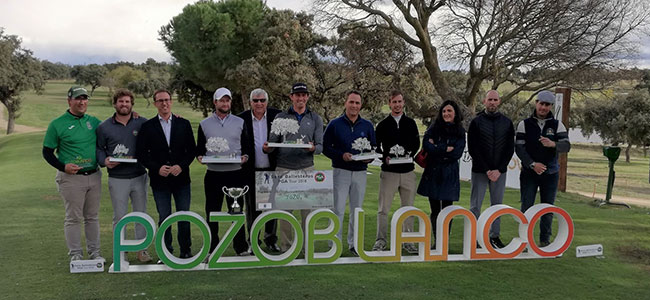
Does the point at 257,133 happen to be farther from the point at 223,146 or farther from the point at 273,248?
the point at 273,248

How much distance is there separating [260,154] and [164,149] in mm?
1097

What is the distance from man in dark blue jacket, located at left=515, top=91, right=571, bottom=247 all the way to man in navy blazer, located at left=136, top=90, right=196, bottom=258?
13.8 feet

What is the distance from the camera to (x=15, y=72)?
39.3 metres

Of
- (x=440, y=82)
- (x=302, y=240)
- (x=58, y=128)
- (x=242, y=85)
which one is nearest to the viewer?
(x=58, y=128)

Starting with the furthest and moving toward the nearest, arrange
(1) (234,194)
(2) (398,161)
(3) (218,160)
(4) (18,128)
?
1. (4) (18,128)
2. (2) (398,161)
3. (1) (234,194)
4. (3) (218,160)

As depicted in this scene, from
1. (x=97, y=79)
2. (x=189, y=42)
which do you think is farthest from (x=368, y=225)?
(x=97, y=79)

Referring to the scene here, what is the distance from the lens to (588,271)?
5.88 meters

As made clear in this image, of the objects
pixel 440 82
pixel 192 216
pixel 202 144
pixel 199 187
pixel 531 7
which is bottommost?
pixel 199 187

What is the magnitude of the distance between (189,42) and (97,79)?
5434 cm

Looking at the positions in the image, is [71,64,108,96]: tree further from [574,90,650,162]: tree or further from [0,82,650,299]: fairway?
[0,82,650,299]: fairway

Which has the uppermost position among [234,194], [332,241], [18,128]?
[234,194]

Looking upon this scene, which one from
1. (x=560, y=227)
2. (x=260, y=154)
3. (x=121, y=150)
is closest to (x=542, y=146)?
(x=560, y=227)

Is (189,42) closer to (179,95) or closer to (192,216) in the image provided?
(179,95)

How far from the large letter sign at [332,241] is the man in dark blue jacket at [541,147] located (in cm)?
42
